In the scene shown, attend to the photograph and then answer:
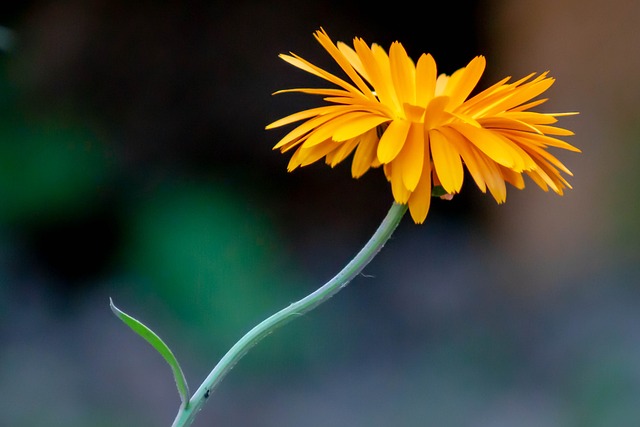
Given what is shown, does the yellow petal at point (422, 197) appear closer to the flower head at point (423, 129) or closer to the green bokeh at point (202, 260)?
the flower head at point (423, 129)

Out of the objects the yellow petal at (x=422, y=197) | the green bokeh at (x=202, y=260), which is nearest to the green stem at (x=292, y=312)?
the yellow petal at (x=422, y=197)

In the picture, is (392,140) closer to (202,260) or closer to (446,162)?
(446,162)

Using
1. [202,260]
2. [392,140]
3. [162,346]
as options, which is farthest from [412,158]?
[202,260]

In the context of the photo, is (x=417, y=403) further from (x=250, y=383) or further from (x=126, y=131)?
(x=126, y=131)

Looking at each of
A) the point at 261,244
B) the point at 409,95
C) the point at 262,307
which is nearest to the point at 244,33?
the point at 261,244

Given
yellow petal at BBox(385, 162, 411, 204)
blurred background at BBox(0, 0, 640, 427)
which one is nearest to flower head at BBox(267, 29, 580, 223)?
yellow petal at BBox(385, 162, 411, 204)
